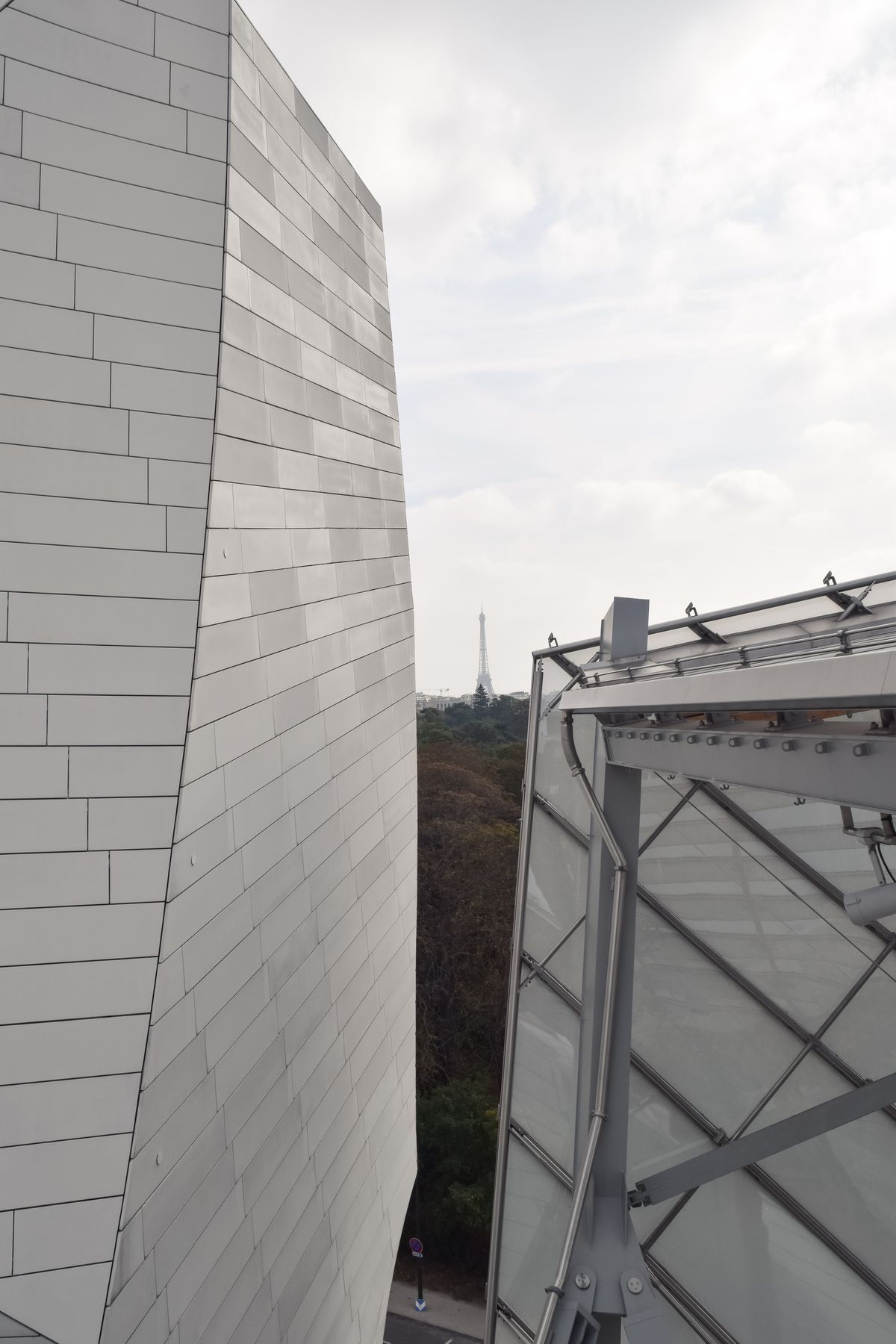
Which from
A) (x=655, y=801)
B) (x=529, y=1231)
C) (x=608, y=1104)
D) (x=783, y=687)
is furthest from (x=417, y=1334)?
(x=783, y=687)

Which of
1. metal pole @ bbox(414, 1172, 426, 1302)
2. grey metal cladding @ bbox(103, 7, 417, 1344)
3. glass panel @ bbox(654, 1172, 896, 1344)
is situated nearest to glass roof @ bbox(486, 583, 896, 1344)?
glass panel @ bbox(654, 1172, 896, 1344)

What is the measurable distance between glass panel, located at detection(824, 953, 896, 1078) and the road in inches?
770

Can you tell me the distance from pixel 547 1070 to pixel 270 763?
5.66 metres

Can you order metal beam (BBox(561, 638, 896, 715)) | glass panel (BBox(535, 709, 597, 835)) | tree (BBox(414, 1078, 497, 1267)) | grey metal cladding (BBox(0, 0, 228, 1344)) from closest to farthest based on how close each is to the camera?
metal beam (BBox(561, 638, 896, 715))
grey metal cladding (BBox(0, 0, 228, 1344))
glass panel (BBox(535, 709, 597, 835))
tree (BBox(414, 1078, 497, 1267))

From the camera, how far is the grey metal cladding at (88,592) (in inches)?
265

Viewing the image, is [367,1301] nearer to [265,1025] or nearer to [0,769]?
[265,1025]

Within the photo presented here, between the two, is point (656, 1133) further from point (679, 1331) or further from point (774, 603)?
point (774, 603)

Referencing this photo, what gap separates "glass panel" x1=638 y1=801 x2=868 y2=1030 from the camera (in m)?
10.0

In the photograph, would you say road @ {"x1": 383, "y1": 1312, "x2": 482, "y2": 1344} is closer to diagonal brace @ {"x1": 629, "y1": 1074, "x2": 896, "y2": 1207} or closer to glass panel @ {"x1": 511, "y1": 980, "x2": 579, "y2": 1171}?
glass panel @ {"x1": 511, "y1": 980, "x2": 579, "y2": 1171}

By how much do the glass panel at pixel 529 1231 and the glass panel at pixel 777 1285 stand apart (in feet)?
4.84

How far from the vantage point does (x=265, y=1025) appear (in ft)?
31.1

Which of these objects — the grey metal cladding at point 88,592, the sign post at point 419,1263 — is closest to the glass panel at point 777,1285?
the grey metal cladding at point 88,592

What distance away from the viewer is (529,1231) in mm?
11148

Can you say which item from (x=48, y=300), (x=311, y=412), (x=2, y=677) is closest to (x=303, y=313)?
(x=311, y=412)
